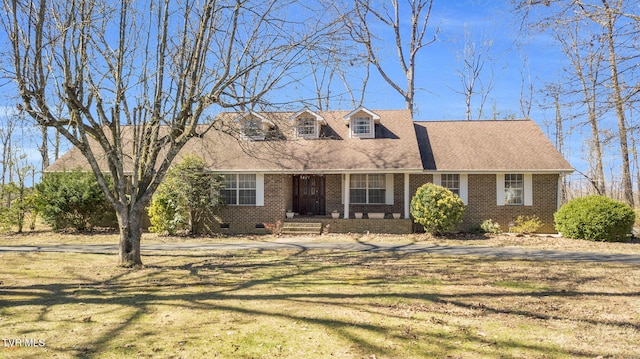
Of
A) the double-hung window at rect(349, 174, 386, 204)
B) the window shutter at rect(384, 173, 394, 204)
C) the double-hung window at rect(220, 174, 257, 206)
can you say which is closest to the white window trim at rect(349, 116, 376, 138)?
the double-hung window at rect(349, 174, 386, 204)

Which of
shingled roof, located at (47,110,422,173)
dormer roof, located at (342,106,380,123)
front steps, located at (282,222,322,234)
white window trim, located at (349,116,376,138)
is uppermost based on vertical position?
dormer roof, located at (342,106,380,123)

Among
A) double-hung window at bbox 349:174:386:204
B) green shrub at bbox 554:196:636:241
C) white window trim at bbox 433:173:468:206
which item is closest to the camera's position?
green shrub at bbox 554:196:636:241

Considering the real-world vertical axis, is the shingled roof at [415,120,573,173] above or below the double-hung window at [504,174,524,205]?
above

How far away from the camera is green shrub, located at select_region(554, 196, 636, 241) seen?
16.0 metres

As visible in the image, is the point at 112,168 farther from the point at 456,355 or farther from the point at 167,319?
the point at 456,355

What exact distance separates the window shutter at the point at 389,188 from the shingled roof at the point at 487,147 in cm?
167

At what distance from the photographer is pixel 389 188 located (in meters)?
20.2

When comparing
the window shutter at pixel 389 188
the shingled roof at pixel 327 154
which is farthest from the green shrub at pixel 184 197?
the window shutter at pixel 389 188

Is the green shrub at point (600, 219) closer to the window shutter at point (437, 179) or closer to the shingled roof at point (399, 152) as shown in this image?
the shingled roof at point (399, 152)

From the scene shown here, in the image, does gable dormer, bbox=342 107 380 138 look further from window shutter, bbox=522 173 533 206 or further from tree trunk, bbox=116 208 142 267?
tree trunk, bbox=116 208 142 267

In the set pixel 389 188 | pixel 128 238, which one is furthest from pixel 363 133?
pixel 128 238

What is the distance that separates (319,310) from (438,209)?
11.7 meters

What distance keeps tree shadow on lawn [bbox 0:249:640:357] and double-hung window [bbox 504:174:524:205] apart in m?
11.0

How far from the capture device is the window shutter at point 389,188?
20.2 m
